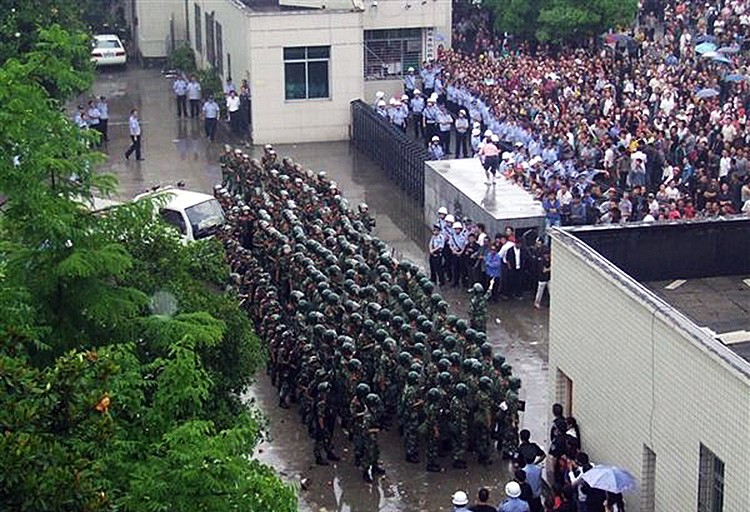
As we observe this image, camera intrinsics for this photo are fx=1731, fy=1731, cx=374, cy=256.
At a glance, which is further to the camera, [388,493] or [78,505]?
[388,493]

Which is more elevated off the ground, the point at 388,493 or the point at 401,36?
the point at 401,36

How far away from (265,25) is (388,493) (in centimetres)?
1978

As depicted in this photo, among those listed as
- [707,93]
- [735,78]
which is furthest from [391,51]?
[707,93]

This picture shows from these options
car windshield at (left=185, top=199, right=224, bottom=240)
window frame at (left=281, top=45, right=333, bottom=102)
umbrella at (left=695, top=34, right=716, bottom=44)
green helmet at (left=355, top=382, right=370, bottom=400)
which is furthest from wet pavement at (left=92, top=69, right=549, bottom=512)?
umbrella at (left=695, top=34, right=716, bottom=44)

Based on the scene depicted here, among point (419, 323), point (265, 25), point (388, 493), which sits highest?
point (265, 25)

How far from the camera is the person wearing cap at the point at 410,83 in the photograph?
38250 mm

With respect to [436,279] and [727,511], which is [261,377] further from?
[727,511]

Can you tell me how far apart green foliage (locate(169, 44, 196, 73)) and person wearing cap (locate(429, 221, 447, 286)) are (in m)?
18.6

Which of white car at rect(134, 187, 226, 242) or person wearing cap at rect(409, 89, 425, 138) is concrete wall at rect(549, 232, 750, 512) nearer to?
white car at rect(134, 187, 226, 242)

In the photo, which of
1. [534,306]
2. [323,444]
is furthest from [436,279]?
[323,444]

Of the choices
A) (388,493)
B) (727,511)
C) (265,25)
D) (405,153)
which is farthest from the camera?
(265,25)

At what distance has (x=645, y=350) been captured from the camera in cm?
1659

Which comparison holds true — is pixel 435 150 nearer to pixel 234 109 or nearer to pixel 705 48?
pixel 234 109

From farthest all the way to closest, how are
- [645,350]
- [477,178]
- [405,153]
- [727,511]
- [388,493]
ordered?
[405,153], [477,178], [388,493], [645,350], [727,511]
